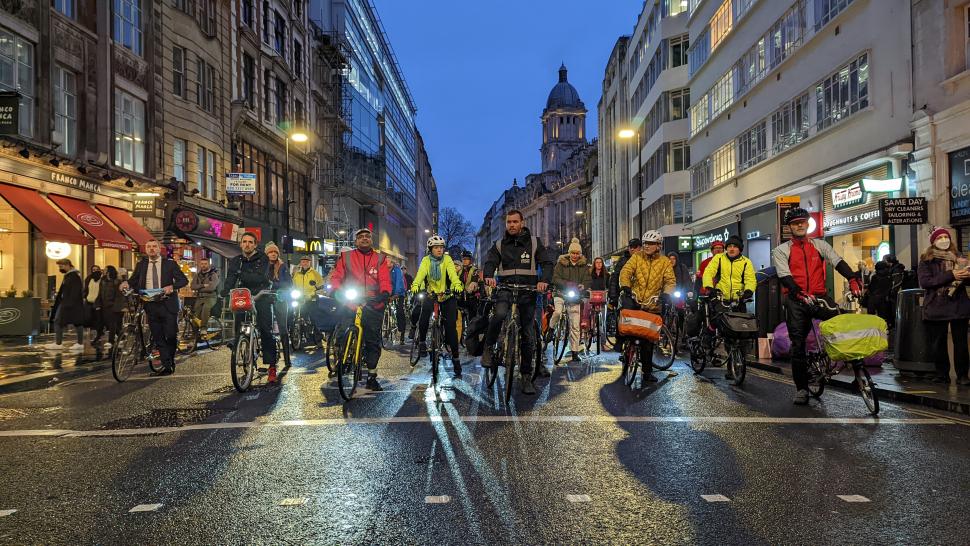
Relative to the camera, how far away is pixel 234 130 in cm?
3186

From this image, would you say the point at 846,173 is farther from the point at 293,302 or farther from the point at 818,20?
the point at 293,302

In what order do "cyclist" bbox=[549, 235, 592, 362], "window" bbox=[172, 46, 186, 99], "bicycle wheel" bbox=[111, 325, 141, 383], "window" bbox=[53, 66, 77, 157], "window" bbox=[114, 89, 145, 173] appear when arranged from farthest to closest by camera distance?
"window" bbox=[172, 46, 186, 99] → "window" bbox=[114, 89, 145, 173] → "window" bbox=[53, 66, 77, 157] → "cyclist" bbox=[549, 235, 592, 362] → "bicycle wheel" bbox=[111, 325, 141, 383]

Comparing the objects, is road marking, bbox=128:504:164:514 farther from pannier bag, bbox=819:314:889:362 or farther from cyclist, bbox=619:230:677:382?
cyclist, bbox=619:230:677:382

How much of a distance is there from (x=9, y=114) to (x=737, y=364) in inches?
611

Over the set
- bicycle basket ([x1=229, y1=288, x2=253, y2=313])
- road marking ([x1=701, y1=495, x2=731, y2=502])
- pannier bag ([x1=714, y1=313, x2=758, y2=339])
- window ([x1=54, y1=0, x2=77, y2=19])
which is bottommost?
road marking ([x1=701, y1=495, x2=731, y2=502])

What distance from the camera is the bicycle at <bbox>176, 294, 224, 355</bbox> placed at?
1612cm

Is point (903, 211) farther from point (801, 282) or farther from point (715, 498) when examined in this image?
point (715, 498)

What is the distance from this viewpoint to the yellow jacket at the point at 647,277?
9781 mm

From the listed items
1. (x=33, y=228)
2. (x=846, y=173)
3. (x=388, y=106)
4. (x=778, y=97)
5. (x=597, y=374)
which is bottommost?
(x=597, y=374)

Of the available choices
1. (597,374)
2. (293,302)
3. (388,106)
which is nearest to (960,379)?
(597,374)

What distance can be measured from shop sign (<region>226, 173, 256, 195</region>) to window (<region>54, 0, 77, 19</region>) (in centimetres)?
906

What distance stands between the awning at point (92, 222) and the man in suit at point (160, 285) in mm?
10508

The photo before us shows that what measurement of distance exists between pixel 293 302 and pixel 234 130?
1907 centimetres

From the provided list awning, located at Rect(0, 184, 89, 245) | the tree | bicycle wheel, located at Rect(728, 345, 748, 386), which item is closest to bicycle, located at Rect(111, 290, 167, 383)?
bicycle wheel, located at Rect(728, 345, 748, 386)
